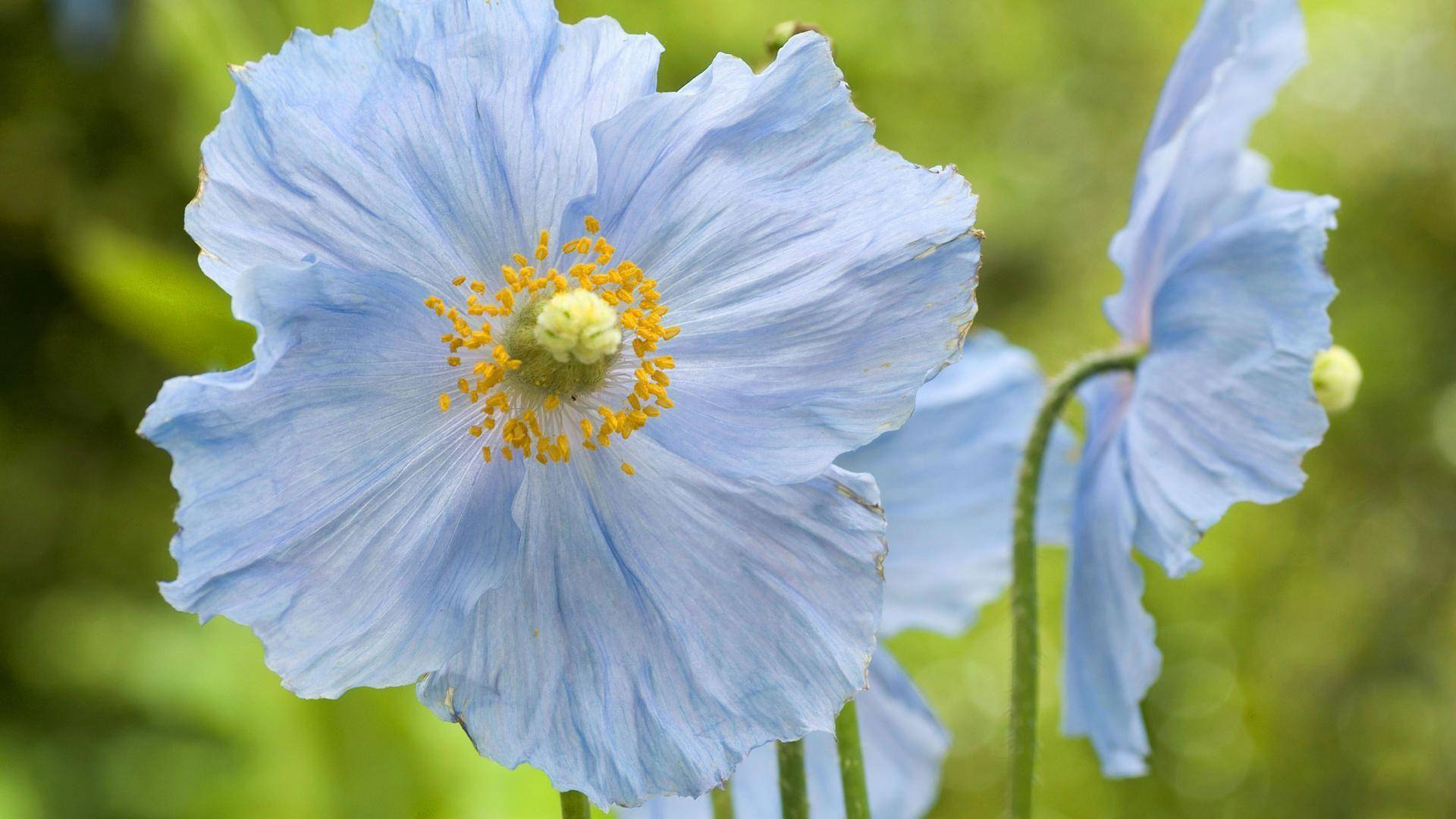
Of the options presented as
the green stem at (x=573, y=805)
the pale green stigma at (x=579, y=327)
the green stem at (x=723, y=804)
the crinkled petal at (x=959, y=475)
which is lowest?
the green stem at (x=573, y=805)

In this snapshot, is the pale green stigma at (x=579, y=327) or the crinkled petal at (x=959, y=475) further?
the crinkled petal at (x=959, y=475)

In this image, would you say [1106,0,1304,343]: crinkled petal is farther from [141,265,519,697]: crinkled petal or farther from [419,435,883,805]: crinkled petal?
[141,265,519,697]: crinkled petal

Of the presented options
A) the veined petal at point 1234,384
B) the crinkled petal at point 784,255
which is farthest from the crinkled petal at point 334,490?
the veined petal at point 1234,384

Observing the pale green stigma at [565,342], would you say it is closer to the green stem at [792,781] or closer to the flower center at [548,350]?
the flower center at [548,350]

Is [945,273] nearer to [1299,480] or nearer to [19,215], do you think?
[1299,480]

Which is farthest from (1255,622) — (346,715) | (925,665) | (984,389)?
(984,389)

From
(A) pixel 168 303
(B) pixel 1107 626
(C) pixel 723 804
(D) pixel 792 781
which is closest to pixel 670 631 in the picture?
(D) pixel 792 781

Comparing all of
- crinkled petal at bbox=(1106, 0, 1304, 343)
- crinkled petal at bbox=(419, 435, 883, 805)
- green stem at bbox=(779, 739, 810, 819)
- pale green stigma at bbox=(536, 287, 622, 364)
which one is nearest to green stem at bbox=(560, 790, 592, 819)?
crinkled petal at bbox=(419, 435, 883, 805)

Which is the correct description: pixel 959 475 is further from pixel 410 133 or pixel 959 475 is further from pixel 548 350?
pixel 410 133
